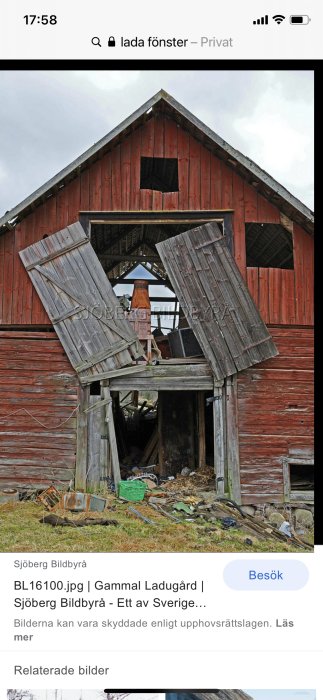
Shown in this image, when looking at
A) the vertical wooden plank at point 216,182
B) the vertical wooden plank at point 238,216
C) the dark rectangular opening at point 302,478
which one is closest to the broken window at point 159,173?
the vertical wooden plank at point 216,182

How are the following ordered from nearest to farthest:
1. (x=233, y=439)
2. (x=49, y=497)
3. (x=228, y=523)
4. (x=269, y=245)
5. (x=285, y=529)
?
(x=228, y=523), (x=285, y=529), (x=49, y=497), (x=233, y=439), (x=269, y=245)

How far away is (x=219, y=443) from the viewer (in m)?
9.73

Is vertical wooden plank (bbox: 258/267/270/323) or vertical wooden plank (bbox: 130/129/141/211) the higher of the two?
vertical wooden plank (bbox: 130/129/141/211)

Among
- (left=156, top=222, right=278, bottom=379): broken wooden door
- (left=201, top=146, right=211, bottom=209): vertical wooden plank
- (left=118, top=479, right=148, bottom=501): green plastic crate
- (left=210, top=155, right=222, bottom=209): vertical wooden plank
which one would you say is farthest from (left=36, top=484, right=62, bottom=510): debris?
(left=210, top=155, right=222, bottom=209): vertical wooden plank

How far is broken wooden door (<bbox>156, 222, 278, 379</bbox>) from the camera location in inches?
382

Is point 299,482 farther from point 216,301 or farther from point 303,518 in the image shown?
point 216,301

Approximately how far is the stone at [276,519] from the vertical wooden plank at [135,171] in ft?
19.5

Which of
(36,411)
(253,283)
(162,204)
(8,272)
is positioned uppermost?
(162,204)

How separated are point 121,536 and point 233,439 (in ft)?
10.8

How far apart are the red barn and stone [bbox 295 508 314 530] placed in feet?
0.78
